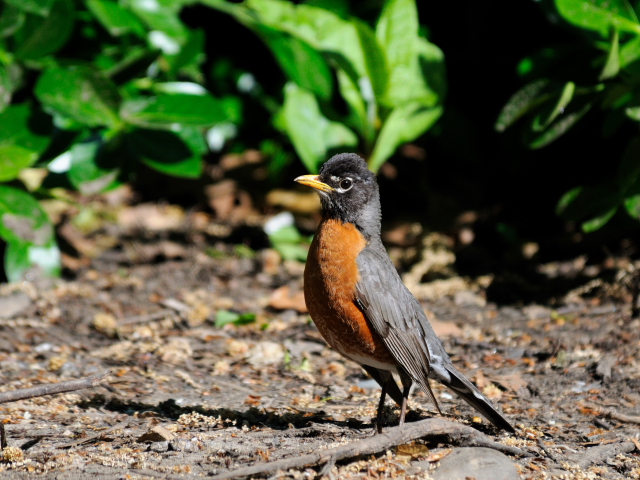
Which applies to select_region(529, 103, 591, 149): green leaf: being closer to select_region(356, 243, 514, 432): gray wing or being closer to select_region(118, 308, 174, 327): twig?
select_region(356, 243, 514, 432): gray wing

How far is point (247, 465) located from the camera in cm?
318

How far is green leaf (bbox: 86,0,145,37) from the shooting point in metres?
6.16

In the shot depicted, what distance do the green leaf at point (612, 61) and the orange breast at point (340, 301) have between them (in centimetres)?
236

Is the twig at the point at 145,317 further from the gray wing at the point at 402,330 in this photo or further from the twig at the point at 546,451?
the twig at the point at 546,451

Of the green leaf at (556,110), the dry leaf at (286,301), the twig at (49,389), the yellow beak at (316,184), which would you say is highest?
the green leaf at (556,110)

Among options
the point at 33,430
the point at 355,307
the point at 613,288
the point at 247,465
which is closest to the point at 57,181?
the point at 33,430

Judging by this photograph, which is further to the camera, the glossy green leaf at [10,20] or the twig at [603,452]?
the glossy green leaf at [10,20]

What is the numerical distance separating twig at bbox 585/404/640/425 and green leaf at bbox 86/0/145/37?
4.78m

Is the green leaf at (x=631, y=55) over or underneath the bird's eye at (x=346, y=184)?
over

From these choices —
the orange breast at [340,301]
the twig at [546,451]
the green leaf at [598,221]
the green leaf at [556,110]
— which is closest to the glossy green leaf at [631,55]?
the green leaf at [556,110]

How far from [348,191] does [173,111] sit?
217cm

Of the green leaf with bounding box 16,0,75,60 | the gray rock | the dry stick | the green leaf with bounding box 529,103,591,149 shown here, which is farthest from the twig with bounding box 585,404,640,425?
the green leaf with bounding box 16,0,75,60

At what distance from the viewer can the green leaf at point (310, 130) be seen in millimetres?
6457

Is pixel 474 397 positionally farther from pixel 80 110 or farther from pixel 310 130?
pixel 80 110
